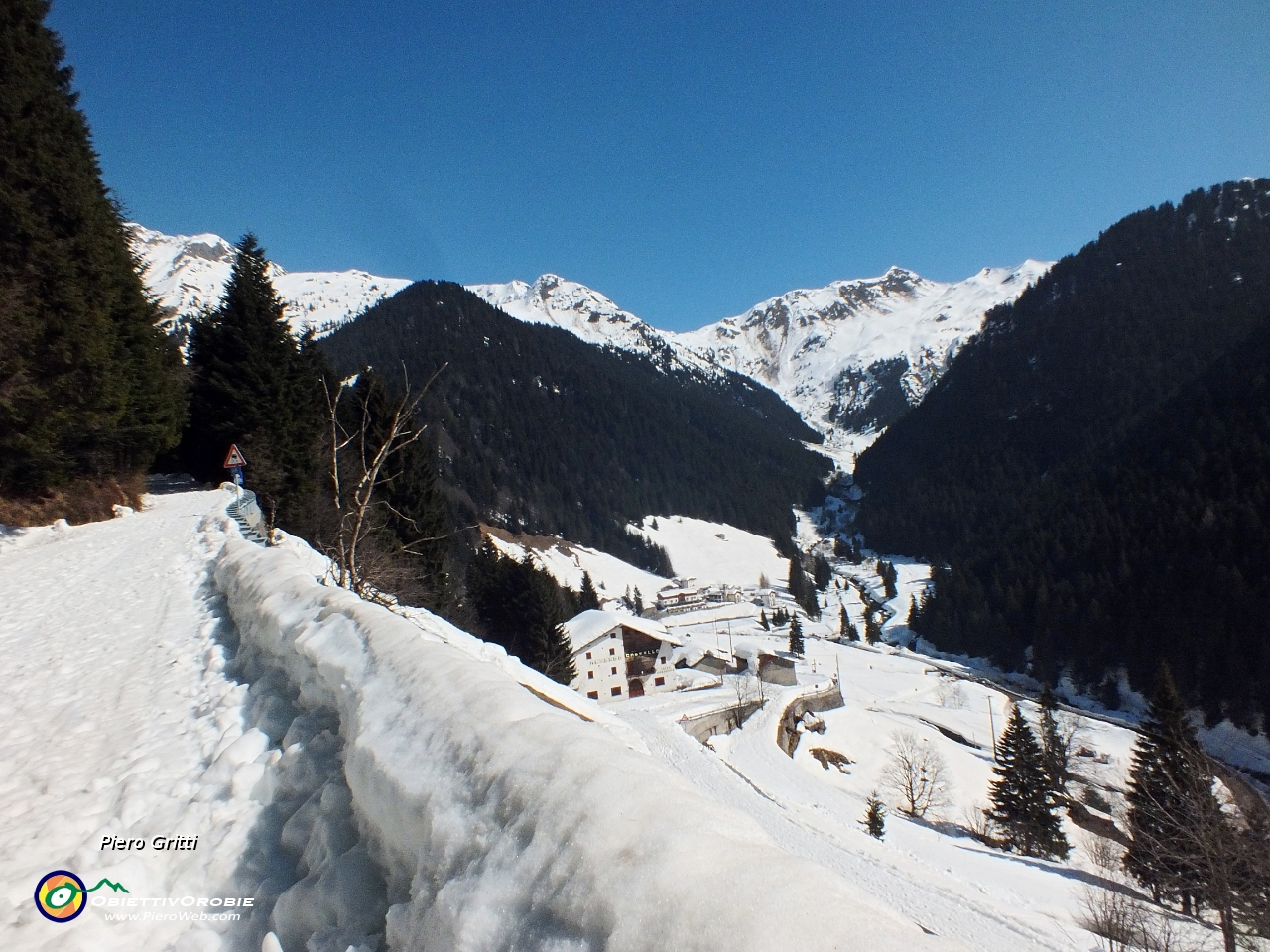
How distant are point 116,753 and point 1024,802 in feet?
116

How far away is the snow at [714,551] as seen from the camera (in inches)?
4843

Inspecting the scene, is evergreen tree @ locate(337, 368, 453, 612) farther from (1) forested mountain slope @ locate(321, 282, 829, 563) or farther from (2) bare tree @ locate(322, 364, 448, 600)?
(1) forested mountain slope @ locate(321, 282, 829, 563)

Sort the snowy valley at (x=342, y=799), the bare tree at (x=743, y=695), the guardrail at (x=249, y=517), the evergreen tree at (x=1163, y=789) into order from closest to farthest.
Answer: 1. the snowy valley at (x=342, y=799)
2. the guardrail at (x=249, y=517)
3. the evergreen tree at (x=1163, y=789)
4. the bare tree at (x=743, y=695)

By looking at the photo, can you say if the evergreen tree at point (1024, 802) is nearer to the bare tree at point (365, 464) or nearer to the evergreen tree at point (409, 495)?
the evergreen tree at point (409, 495)

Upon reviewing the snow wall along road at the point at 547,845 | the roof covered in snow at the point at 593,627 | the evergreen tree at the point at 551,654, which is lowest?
the roof covered in snow at the point at 593,627

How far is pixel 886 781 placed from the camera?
114 ft

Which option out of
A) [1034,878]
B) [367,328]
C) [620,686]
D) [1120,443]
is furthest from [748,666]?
[367,328]

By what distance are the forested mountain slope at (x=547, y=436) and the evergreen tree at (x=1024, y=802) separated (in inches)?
3228

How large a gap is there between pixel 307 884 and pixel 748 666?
2060 inches

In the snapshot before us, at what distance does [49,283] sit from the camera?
39.7 feet

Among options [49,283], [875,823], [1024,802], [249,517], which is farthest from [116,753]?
Result: [1024,802]

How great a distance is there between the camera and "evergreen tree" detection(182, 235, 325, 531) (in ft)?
66.5

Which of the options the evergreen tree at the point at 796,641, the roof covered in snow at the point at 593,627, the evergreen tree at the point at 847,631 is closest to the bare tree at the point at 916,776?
the roof covered in snow at the point at 593,627

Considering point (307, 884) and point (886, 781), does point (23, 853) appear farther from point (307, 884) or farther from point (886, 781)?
point (886, 781)
